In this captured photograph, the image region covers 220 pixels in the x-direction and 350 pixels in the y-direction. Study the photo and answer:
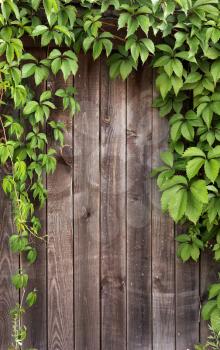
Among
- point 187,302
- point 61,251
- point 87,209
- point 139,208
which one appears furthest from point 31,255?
point 187,302

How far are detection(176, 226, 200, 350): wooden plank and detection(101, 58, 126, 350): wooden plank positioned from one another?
0.83 feet

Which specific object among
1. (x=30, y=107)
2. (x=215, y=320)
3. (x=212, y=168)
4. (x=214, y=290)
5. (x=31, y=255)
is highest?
(x=30, y=107)

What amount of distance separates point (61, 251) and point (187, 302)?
629mm

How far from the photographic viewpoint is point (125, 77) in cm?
255

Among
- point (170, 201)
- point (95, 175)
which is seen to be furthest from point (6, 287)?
point (170, 201)

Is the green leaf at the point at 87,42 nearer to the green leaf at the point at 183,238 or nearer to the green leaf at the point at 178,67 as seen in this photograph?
the green leaf at the point at 178,67

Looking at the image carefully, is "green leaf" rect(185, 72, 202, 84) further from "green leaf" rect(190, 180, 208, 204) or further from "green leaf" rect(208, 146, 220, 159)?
"green leaf" rect(190, 180, 208, 204)

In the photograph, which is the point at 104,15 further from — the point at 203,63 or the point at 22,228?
the point at 22,228

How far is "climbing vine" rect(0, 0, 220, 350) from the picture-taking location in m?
2.41

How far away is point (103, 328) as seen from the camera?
271 cm

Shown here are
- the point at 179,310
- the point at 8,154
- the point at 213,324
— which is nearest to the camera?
the point at 8,154

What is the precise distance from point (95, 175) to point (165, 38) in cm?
68

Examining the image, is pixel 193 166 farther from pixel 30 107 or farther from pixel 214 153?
pixel 30 107

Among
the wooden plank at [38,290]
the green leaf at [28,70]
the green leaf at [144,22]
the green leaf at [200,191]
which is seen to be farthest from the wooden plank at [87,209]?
the green leaf at [200,191]
